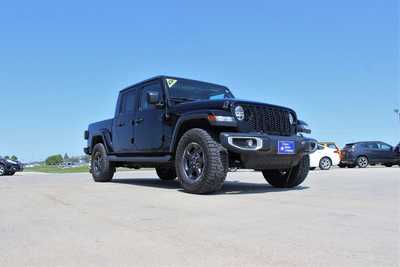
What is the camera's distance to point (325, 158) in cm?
2195

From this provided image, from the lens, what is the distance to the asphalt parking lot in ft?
9.89

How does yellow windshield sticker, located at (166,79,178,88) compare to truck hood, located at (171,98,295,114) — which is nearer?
truck hood, located at (171,98,295,114)

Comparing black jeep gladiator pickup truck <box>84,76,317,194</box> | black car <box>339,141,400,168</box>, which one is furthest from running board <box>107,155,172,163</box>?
black car <box>339,141,400,168</box>

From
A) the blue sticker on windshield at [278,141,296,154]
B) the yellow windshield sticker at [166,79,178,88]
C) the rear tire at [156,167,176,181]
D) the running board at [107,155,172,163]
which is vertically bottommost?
the rear tire at [156,167,176,181]

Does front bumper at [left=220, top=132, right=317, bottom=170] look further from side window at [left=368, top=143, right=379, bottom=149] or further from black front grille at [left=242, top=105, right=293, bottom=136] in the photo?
side window at [left=368, top=143, right=379, bottom=149]

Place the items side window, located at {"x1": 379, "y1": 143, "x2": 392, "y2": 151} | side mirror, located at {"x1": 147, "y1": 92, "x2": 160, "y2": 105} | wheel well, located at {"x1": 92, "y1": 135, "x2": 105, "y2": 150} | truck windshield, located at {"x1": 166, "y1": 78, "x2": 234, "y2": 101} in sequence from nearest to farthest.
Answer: side mirror, located at {"x1": 147, "y1": 92, "x2": 160, "y2": 105}
truck windshield, located at {"x1": 166, "y1": 78, "x2": 234, "y2": 101}
wheel well, located at {"x1": 92, "y1": 135, "x2": 105, "y2": 150}
side window, located at {"x1": 379, "y1": 143, "x2": 392, "y2": 151}

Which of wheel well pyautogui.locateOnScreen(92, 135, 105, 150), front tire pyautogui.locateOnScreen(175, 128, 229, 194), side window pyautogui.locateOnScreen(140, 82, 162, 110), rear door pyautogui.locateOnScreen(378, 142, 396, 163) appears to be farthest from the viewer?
rear door pyautogui.locateOnScreen(378, 142, 396, 163)

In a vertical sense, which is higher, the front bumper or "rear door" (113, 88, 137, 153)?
"rear door" (113, 88, 137, 153)

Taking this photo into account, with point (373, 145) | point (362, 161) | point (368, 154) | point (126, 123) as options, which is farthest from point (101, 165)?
point (373, 145)

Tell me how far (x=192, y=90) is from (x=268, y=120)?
6.18ft

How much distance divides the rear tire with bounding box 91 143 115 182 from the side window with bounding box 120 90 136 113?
1185 mm

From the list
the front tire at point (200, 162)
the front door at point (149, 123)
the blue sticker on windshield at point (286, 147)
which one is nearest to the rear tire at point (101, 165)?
the front door at point (149, 123)

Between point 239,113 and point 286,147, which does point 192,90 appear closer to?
point 239,113

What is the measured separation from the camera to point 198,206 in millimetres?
5379
